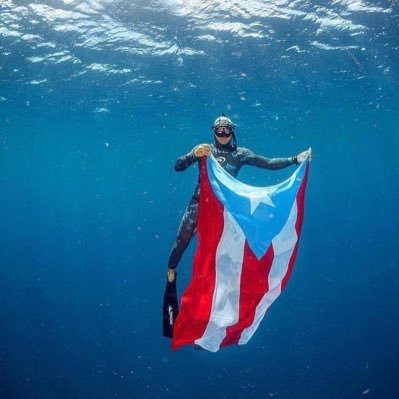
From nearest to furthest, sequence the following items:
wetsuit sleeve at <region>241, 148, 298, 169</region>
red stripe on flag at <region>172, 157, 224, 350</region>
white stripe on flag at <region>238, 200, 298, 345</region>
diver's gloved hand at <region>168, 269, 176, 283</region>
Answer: red stripe on flag at <region>172, 157, 224, 350</region> → white stripe on flag at <region>238, 200, 298, 345</region> → diver's gloved hand at <region>168, 269, 176, 283</region> → wetsuit sleeve at <region>241, 148, 298, 169</region>

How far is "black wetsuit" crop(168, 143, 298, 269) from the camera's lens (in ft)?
21.3

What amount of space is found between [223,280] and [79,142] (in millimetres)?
31925

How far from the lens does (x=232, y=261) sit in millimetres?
5902

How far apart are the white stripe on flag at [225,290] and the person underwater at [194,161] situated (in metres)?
0.83

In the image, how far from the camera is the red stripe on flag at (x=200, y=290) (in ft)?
19.1

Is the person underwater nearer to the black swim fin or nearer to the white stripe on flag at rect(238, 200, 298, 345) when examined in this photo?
the black swim fin

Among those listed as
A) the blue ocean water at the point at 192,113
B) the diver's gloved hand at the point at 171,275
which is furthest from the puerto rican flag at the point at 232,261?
the blue ocean water at the point at 192,113

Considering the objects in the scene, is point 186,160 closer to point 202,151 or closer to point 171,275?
point 202,151

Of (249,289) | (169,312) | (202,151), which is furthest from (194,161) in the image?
(169,312)

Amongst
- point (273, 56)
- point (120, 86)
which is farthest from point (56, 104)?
point (273, 56)

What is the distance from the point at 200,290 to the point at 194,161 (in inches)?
82.5

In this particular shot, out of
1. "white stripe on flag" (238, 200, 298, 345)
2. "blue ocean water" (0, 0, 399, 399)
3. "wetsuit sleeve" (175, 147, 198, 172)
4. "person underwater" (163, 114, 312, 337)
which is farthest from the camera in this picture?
"blue ocean water" (0, 0, 399, 399)

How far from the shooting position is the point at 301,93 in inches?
840

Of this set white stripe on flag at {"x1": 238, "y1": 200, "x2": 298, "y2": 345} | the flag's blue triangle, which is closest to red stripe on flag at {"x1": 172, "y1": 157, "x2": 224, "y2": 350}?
the flag's blue triangle
